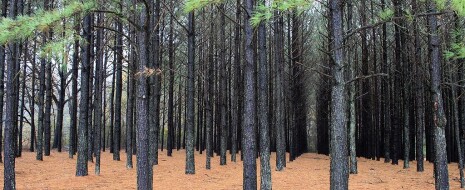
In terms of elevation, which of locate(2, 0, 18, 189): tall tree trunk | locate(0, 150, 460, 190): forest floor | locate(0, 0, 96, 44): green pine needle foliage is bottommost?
locate(0, 150, 460, 190): forest floor

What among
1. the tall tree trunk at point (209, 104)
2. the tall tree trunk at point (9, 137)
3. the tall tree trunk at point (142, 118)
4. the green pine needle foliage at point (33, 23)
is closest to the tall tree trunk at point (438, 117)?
the tall tree trunk at point (142, 118)

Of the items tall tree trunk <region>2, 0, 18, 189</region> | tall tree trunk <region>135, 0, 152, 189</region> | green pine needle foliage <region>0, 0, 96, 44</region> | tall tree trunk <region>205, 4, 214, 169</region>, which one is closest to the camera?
green pine needle foliage <region>0, 0, 96, 44</region>

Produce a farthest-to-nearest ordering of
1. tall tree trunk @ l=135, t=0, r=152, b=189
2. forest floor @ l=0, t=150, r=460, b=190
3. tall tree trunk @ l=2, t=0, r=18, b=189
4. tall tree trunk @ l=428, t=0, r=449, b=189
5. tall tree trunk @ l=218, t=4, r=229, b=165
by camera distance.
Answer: tall tree trunk @ l=218, t=4, r=229, b=165 → forest floor @ l=0, t=150, r=460, b=190 → tall tree trunk @ l=428, t=0, r=449, b=189 → tall tree trunk @ l=2, t=0, r=18, b=189 → tall tree trunk @ l=135, t=0, r=152, b=189

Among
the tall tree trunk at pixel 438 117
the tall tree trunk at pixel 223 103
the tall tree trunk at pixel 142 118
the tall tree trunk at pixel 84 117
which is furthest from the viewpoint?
the tall tree trunk at pixel 223 103

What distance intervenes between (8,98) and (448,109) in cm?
1909

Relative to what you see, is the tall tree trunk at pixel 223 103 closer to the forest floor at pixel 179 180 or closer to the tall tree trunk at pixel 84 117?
the forest floor at pixel 179 180

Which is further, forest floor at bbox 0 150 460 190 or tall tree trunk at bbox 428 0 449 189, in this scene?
forest floor at bbox 0 150 460 190

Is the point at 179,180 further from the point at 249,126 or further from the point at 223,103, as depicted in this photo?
the point at 223,103

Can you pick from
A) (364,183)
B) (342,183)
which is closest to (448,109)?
(364,183)

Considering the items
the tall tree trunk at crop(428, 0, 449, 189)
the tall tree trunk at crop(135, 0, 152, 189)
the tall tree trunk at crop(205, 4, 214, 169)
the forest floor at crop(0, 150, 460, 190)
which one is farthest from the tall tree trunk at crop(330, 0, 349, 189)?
the tall tree trunk at crop(205, 4, 214, 169)

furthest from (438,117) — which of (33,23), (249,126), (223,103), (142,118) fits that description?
(223,103)

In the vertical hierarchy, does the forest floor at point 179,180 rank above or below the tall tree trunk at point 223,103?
below

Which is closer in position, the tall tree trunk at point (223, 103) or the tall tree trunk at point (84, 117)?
the tall tree trunk at point (84, 117)

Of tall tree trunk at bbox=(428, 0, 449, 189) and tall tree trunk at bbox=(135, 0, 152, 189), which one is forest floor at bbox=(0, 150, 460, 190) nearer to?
tall tree trunk at bbox=(428, 0, 449, 189)
